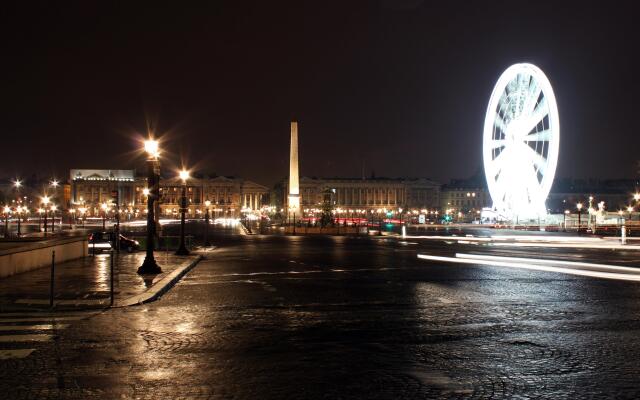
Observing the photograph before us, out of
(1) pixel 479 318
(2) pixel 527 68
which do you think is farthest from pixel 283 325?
(2) pixel 527 68

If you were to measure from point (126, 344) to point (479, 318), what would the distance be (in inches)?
257

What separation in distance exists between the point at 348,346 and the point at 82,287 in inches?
393

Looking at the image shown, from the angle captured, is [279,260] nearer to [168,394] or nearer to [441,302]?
[441,302]

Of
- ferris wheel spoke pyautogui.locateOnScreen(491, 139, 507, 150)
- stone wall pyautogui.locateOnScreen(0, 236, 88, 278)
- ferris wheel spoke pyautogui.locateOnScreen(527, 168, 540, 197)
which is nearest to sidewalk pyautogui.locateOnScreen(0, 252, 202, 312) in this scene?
stone wall pyautogui.locateOnScreen(0, 236, 88, 278)

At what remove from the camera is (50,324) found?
12.1 meters

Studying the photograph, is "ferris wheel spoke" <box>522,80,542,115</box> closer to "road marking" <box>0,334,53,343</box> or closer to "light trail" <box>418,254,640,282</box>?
"light trail" <box>418,254,640,282</box>

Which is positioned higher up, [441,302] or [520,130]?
[520,130]

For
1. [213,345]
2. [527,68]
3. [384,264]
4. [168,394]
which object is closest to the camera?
[168,394]

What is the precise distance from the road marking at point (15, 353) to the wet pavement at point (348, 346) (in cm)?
17

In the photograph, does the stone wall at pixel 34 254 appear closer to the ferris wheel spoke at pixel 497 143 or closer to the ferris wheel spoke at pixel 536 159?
the ferris wheel spoke at pixel 536 159

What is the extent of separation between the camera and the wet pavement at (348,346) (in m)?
7.75

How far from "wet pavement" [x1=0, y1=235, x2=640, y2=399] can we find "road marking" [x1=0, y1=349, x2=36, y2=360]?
17cm

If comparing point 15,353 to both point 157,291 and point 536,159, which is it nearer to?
point 157,291

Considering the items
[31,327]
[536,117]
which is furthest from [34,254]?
[536,117]
